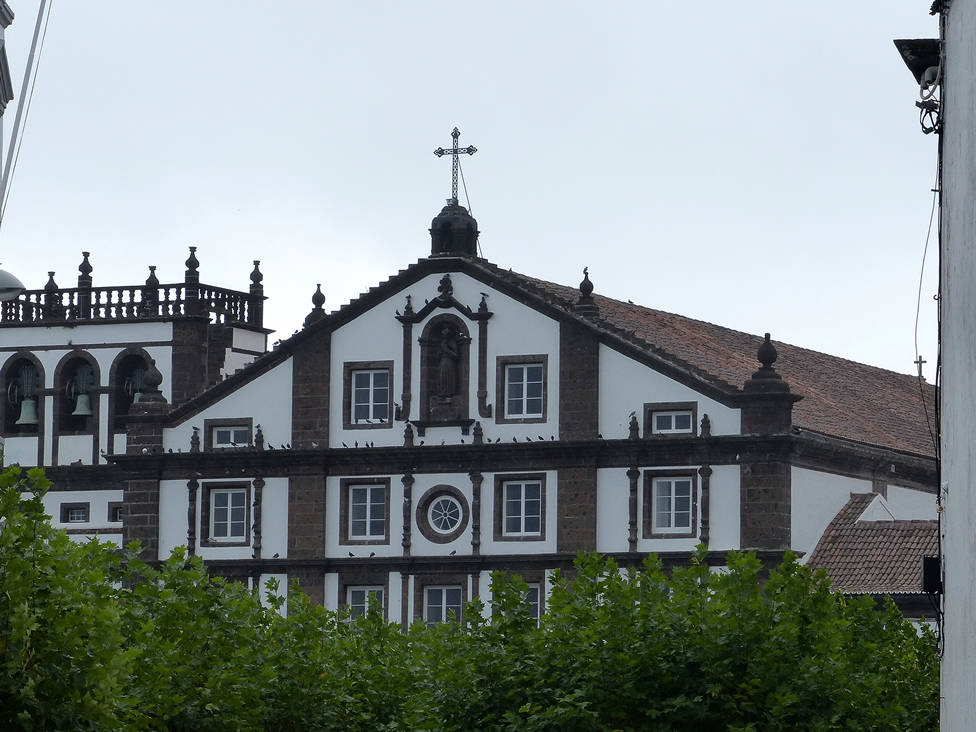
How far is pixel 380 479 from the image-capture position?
53.2 meters

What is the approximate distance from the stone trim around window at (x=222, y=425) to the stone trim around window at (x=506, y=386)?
635cm

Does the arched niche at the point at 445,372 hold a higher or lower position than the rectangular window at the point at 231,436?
higher

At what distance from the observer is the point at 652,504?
166 feet

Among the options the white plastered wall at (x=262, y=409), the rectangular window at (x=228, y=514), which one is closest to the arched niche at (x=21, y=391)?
the white plastered wall at (x=262, y=409)

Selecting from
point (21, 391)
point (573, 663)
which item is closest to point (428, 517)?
point (21, 391)

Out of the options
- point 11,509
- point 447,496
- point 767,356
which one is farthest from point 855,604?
point 447,496

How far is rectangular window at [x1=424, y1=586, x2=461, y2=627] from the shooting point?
52094 mm

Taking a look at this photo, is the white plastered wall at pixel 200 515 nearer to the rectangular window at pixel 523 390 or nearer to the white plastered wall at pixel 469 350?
the white plastered wall at pixel 469 350

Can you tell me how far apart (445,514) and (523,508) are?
1935mm

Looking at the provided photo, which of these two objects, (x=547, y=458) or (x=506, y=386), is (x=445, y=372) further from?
(x=547, y=458)

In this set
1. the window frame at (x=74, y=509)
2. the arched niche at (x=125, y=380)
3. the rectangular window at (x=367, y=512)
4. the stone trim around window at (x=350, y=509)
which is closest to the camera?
the stone trim around window at (x=350, y=509)

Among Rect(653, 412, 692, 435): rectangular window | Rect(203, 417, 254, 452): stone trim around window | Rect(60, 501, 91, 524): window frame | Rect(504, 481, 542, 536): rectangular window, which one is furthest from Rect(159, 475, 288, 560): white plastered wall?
Rect(653, 412, 692, 435): rectangular window

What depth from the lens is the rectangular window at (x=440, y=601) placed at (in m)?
52.1

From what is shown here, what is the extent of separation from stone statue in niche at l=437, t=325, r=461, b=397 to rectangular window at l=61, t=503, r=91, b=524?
12.6 m
